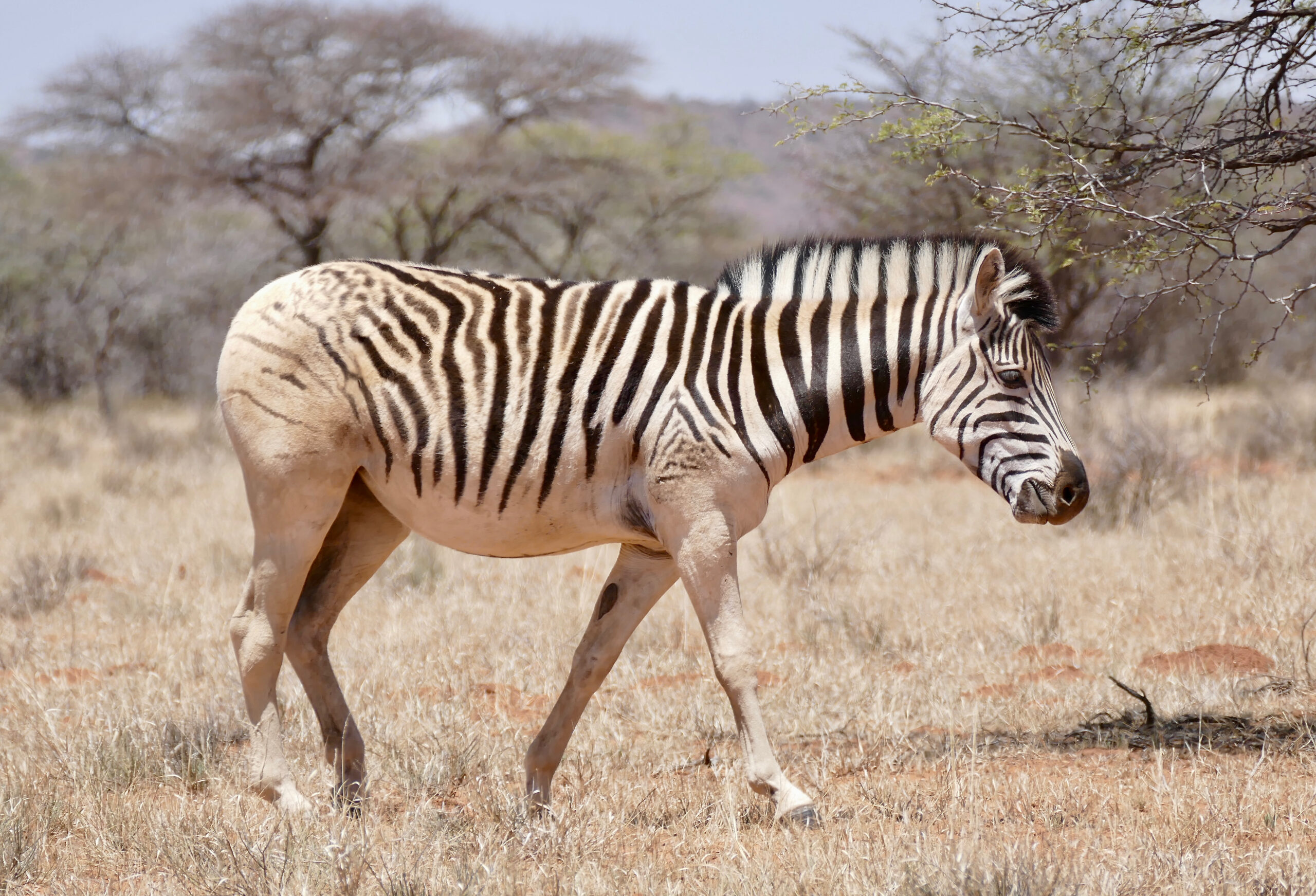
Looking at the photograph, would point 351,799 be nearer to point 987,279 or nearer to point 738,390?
point 738,390

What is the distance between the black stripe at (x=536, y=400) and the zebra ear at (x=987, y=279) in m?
1.52

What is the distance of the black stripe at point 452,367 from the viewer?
13.9 feet

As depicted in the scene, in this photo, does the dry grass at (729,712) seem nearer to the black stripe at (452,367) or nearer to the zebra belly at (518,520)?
the zebra belly at (518,520)

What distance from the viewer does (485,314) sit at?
446 cm

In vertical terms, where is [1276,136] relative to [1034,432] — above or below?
above

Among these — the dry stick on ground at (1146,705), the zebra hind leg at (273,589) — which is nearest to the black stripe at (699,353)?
the zebra hind leg at (273,589)

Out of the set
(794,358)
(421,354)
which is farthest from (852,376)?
(421,354)

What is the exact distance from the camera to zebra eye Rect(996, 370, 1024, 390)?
415 cm

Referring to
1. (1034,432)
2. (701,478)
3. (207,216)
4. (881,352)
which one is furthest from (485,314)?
(207,216)

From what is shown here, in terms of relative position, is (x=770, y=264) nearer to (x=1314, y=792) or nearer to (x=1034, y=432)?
(x=1034, y=432)

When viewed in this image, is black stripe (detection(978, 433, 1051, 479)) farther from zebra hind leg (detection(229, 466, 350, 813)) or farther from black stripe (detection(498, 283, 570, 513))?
zebra hind leg (detection(229, 466, 350, 813))

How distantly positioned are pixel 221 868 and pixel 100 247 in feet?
84.4

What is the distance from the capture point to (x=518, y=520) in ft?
14.1

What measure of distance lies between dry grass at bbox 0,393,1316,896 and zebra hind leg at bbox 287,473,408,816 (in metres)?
0.12
